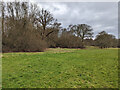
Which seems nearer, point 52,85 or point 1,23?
point 52,85

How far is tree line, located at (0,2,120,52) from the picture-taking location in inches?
635

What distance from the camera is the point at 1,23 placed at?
16281 millimetres

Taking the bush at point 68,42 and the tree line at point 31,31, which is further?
the bush at point 68,42

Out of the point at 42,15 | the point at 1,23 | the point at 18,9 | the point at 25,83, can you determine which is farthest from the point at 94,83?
the point at 42,15

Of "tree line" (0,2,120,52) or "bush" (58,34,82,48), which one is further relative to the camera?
"bush" (58,34,82,48)

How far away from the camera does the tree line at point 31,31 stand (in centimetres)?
1614

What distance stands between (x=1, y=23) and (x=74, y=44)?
29.9 meters

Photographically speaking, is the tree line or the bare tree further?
the bare tree

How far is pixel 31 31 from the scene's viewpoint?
19.5m

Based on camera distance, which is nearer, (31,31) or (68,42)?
(31,31)

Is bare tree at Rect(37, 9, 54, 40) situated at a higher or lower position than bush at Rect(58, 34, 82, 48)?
higher

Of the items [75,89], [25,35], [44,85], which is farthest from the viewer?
[25,35]

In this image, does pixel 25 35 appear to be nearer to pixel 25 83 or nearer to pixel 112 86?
pixel 25 83

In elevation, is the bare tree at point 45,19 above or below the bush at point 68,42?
above
